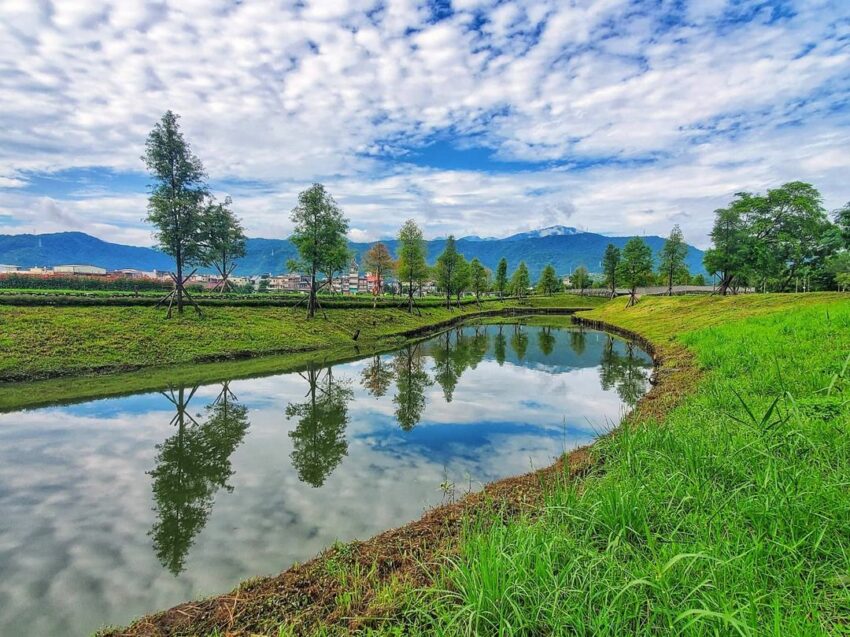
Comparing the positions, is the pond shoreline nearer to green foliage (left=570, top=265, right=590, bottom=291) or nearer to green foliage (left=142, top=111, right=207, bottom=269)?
green foliage (left=142, top=111, right=207, bottom=269)

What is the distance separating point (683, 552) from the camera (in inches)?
137

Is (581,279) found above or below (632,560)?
above

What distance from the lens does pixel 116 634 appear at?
4.52 metres

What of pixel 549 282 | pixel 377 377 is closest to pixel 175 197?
pixel 377 377

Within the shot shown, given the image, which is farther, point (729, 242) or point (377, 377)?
point (729, 242)

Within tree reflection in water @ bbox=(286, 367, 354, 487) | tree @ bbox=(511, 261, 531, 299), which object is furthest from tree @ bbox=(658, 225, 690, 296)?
tree reflection in water @ bbox=(286, 367, 354, 487)

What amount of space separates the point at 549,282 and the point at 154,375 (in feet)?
377

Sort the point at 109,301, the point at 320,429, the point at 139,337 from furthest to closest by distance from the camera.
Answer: the point at 109,301, the point at 139,337, the point at 320,429

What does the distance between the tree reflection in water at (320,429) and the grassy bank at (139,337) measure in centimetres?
975

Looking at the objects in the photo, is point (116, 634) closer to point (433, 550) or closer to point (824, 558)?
point (433, 550)

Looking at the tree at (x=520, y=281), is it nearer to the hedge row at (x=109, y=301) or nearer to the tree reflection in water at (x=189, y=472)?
the hedge row at (x=109, y=301)

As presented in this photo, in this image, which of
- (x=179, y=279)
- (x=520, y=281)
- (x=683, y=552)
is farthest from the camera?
(x=520, y=281)

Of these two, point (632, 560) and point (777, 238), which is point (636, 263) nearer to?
point (777, 238)

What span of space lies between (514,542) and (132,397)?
18.1 metres
